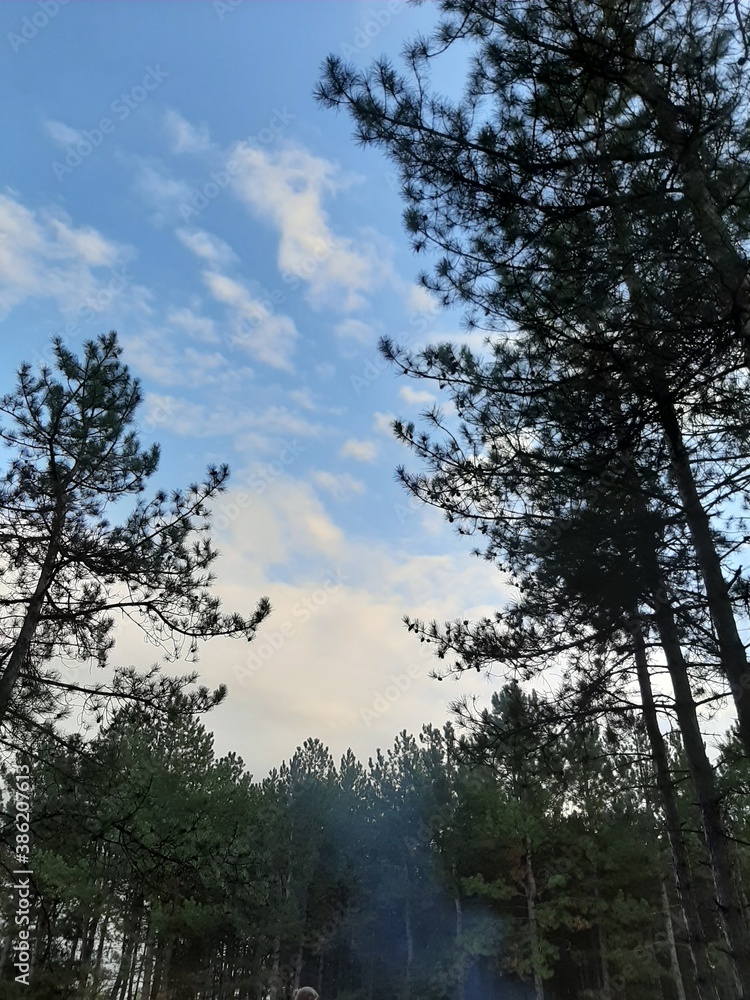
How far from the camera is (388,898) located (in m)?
23.3

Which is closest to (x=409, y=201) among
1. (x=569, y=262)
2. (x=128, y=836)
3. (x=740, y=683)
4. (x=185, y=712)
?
(x=569, y=262)

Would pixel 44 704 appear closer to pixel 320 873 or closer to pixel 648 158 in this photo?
pixel 648 158

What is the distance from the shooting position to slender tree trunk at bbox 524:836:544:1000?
17019 mm

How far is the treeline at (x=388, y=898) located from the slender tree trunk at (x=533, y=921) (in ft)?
0.23

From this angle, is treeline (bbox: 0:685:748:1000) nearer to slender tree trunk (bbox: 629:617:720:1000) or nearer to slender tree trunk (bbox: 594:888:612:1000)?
slender tree trunk (bbox: 594:888:612:1000)

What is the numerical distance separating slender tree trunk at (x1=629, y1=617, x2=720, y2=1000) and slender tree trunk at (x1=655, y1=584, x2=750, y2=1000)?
28 centimetres

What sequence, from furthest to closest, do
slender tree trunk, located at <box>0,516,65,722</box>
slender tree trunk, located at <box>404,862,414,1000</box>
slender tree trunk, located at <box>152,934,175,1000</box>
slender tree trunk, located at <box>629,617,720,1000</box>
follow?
slender tree trunk, located at <box>404,862,414,1000</box>
slender tree trunk, located at <box>152,934,175,1000</box>
slender tree trunk, located at <box>629,617,720,1000</box>
slender tree trunk, located at <box>0,516,65,722</box>

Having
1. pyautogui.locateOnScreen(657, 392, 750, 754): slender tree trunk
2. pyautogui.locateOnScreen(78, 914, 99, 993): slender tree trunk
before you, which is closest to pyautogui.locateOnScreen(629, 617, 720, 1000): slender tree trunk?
pyautogui.locateOnScreen(657, 392, 750, 754): slender tree trunk

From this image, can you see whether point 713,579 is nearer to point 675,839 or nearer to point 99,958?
point 675,839

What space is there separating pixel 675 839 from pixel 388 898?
20.5 metres

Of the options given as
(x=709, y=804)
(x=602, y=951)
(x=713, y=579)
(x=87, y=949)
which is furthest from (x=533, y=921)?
(x=713, y=579)

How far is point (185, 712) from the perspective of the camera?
5695 mm

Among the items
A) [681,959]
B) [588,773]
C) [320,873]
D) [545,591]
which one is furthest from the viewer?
[320,873]

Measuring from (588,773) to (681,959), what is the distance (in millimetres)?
19298
